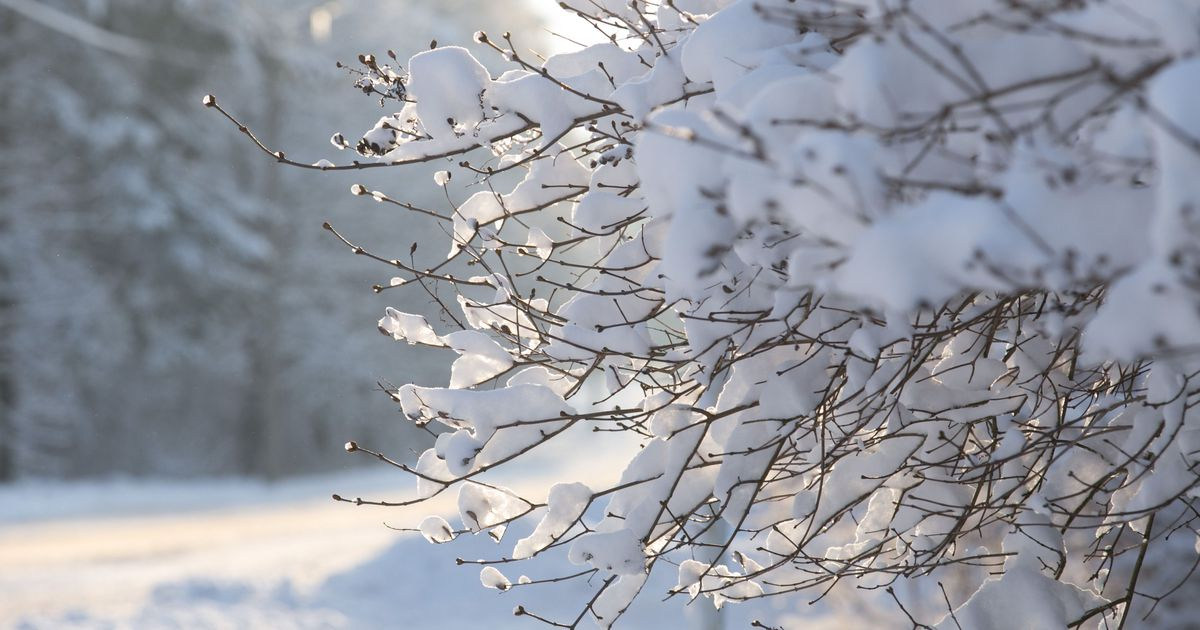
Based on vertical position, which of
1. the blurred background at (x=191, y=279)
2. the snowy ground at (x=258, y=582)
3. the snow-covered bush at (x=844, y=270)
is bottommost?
the snow-covered bush at (x=844, y=270)

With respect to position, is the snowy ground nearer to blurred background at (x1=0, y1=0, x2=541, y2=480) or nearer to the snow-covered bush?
the snow-covered bush

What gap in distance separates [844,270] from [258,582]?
22.8ft

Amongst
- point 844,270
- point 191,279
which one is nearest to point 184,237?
point 191,279

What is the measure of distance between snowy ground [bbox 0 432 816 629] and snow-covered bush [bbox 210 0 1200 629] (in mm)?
1866

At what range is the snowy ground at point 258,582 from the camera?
6930mm

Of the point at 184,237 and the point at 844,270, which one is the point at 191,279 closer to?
the point at 184,237

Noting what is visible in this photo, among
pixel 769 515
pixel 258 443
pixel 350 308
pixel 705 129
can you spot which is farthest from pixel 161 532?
pixel 705 129

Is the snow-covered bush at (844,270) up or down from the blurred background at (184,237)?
down

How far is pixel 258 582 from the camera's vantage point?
25.2 ft

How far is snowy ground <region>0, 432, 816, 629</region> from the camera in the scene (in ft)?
22.7

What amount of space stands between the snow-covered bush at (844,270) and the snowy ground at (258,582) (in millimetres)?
1866

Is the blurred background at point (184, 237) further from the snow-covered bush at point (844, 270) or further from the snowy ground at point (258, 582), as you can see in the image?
the snow-covered bush at point (844, 270)

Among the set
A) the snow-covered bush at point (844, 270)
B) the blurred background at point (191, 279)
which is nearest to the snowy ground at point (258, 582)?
the blurred background at point (191, 279)

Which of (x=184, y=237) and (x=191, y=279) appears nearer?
(x=184, y=237)
